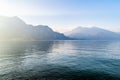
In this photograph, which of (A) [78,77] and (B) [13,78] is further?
(A) [78,77]

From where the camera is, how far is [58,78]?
28406 millimetres

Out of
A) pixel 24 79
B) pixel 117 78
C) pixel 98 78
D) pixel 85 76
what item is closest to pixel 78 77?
pixel 85 76

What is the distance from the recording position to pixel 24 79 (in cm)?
2709

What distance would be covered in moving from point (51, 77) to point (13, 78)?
875cm

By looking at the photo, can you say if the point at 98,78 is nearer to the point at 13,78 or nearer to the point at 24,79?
the point at 24,79

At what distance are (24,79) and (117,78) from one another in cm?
2217

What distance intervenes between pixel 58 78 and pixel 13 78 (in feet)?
34.1

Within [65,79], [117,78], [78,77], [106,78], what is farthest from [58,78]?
[117,78]

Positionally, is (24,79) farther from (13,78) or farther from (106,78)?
(106,78)

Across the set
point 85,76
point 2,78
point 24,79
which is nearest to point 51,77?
point 24,79

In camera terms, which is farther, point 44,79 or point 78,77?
point 78,77

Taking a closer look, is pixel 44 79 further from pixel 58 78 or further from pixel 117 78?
pixel 117 78

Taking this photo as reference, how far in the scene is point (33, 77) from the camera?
28.5 metres

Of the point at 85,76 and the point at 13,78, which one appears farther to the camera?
the point at 85,76
